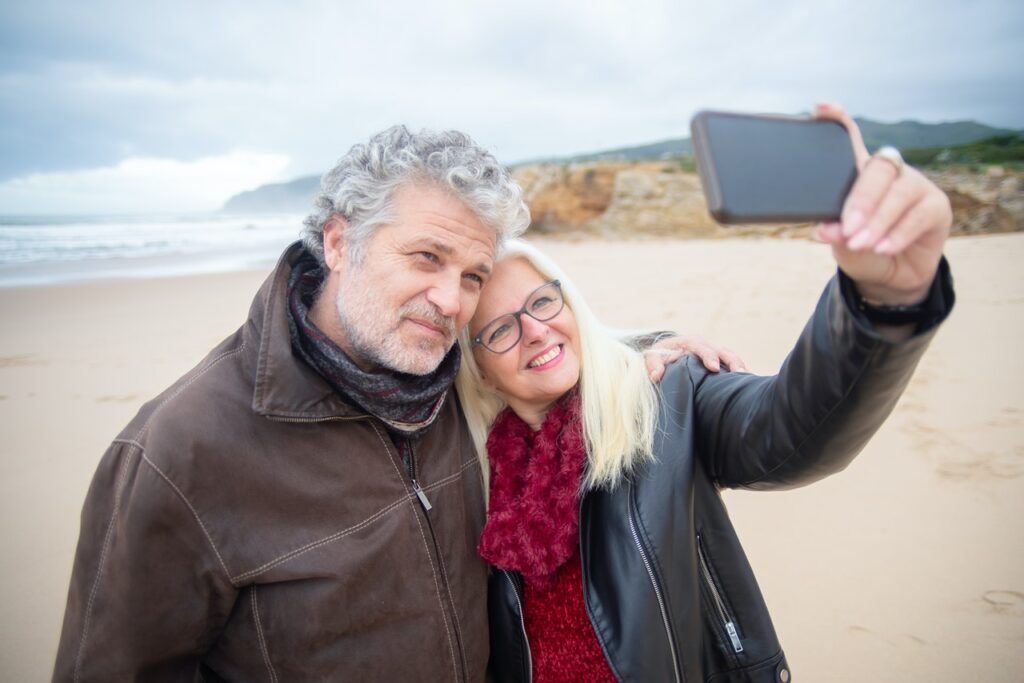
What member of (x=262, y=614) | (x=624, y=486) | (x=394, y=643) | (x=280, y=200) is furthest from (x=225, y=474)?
(x=280, y=200)

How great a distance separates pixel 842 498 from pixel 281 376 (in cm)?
342

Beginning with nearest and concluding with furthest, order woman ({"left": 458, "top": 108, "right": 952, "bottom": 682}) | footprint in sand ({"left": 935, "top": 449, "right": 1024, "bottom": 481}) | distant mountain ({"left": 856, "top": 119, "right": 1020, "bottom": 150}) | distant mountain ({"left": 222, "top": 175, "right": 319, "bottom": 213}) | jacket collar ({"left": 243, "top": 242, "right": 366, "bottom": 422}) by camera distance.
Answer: woman ({"left": 458, "top": 108, "right": 952, "bottom": 682}) → jacket collar ({"left": 243, "top": 242, "right": 366, "bottom": 422}) → footprint in sand ({"left": 935, "top": 449, "right": 1024, "bottom": 481}) → distant mountain ({"left": 856, "top": 119, "right": 1020, "bottom": 150}) → distant mountain ({"left": 222, "top": 175, "right": 319, "bottom": 213})

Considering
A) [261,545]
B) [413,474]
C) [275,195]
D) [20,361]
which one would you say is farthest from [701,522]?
[275,195]

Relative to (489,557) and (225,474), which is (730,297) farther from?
(225,474)

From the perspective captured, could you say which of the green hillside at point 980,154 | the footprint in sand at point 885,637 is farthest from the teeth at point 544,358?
the green hillside at point 980,154

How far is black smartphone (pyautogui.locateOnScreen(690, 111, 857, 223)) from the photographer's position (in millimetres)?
888

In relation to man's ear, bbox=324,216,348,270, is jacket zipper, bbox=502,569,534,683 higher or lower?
lower

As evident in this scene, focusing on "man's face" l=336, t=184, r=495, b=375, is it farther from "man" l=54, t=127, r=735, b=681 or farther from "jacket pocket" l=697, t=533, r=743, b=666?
"jacket pocket" l=697, t=533, r=743, b=666

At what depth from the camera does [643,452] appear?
1.69 m

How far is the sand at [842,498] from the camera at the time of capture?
2.47 m

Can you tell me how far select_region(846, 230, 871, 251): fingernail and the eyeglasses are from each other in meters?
1.19

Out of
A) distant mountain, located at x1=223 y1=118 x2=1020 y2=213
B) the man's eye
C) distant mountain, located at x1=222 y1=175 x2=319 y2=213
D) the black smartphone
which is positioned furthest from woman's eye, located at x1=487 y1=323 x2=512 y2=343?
distant mountain, located at x1=222 y1=175 x2=319 y2=213

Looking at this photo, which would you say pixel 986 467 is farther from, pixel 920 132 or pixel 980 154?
pixel 920 132

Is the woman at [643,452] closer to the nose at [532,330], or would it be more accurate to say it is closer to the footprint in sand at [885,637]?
the nose at [532,330]
